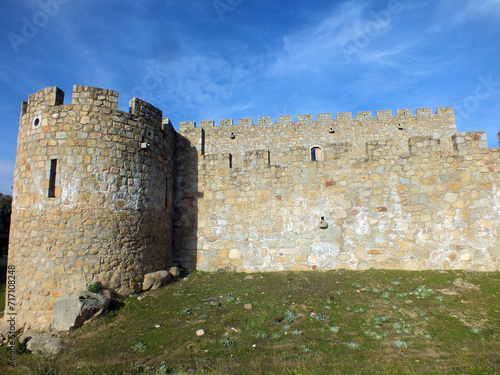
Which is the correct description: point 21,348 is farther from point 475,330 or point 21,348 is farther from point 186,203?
point 475,330

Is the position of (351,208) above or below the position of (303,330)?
above

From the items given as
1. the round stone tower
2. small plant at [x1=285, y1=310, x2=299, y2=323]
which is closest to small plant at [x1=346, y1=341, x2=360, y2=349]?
small plant at [x1=285, y1=310, x2=299, y2=323]

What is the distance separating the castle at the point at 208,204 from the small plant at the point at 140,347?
247cm

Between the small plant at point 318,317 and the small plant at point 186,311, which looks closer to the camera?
the small plant at point 318,317

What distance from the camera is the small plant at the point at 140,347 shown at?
658cm

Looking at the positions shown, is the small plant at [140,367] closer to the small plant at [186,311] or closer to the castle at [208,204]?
the small plant at [186,311]

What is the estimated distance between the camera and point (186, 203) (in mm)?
11812

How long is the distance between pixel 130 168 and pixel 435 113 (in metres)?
19.8

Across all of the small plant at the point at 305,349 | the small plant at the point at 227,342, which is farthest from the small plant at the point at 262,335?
the small plant at the point at 305,349

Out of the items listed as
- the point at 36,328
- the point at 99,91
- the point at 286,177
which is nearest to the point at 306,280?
the point at 286,177

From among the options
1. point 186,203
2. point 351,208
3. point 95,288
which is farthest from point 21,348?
point 351,208

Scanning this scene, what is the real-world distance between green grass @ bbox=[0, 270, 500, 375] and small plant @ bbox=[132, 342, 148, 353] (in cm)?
2

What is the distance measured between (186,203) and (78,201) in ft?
12.7

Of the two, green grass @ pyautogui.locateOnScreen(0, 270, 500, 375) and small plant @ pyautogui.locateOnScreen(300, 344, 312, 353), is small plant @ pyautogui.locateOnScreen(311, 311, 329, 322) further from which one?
small plant @ pyautogui.locateOnScreen(300, 344, 312, 353)
